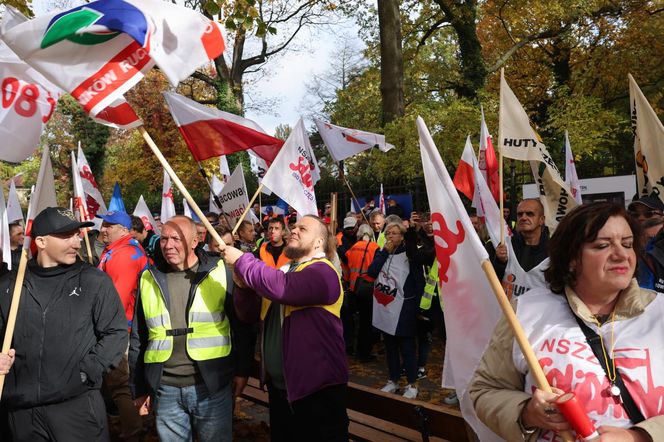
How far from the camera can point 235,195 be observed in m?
→ 7.06

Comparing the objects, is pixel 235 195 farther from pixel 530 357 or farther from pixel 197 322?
pixel 530 357

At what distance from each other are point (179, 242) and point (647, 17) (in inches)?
799

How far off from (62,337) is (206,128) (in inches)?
78.9

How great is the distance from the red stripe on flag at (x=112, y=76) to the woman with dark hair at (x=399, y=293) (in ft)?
11.4

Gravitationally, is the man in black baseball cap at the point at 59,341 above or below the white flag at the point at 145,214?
below

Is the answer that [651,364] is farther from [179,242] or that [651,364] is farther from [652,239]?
[652,239]

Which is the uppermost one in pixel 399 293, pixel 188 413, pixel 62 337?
pixel 62 337

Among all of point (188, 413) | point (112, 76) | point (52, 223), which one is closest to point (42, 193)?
point (52, 223)

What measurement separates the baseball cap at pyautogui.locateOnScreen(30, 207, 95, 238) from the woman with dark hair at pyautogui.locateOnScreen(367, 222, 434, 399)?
3.44 m

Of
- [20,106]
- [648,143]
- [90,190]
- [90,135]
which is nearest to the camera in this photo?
[20,106]

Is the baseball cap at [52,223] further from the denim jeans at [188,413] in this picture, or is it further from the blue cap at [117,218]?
the blue cap at [117,218]

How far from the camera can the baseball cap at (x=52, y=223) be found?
3158 mm

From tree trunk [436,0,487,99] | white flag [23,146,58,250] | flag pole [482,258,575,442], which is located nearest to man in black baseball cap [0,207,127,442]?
white flag [23,146,58,250]

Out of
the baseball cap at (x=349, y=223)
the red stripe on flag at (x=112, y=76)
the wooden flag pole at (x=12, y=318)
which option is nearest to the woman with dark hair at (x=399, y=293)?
the baseball cap at (x=349, y=223)
